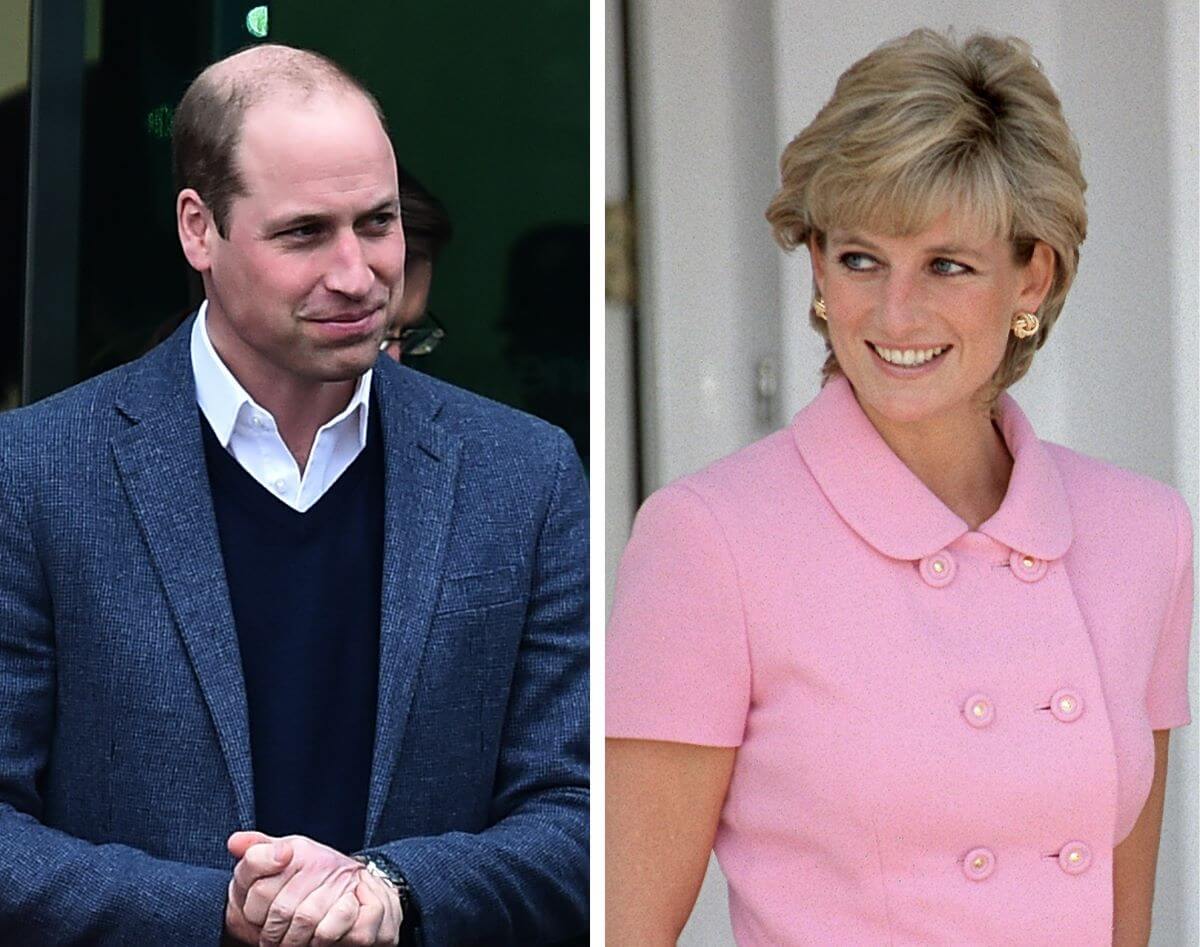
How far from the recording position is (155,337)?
2836 millimetres

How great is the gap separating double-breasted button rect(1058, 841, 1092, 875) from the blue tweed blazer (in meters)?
0.61

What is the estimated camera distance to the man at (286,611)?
2.76 meters

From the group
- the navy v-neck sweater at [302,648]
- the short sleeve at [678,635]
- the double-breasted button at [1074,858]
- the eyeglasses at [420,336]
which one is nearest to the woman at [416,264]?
the eyeglasses at [420,336]

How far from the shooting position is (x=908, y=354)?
2.97 m

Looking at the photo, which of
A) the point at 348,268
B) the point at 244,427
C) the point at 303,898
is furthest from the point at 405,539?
the point at 303,898

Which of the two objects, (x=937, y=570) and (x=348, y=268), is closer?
(x=348, y=268)

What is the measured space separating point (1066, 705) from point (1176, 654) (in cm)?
26

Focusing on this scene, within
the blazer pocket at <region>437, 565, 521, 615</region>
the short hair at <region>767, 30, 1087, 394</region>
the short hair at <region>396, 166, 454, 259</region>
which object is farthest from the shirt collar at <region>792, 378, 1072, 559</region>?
the short hair at <region>396, 166, 454, 259</region>

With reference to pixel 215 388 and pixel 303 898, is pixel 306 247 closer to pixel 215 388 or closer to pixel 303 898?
pixel 215 388

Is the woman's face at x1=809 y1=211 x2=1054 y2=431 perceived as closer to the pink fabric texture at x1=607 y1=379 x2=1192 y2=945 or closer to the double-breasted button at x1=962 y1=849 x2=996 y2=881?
the pink fabric texture at x1=607 y1=379 x2=1192 y2=945

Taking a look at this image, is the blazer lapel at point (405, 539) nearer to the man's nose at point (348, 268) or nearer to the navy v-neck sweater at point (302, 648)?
the navy v-neck sweater at point (302, 648)

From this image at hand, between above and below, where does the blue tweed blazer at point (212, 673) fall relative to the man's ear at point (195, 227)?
below

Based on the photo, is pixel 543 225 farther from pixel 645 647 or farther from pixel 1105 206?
pixel 1105 206

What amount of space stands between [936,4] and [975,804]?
111 centimetres
